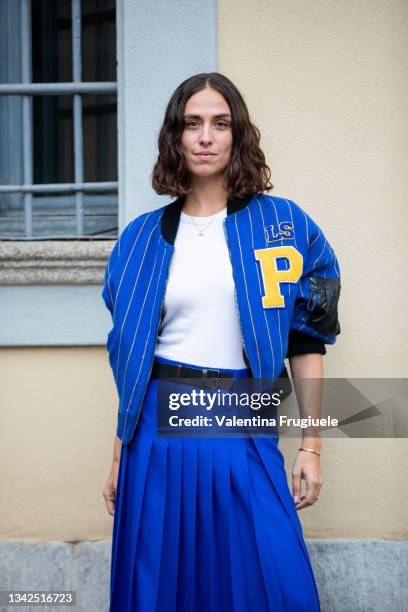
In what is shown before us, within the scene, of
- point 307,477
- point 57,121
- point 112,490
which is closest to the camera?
point 307,477

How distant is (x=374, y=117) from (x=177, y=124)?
1.03 metres

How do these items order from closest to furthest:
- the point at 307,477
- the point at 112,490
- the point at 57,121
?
the point at 307,477, the point at 112,490, the point at 57,121

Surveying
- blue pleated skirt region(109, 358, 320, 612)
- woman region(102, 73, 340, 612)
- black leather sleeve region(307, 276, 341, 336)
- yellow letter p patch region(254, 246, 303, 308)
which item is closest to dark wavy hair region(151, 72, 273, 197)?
woman region(102, 73, 340, 612)

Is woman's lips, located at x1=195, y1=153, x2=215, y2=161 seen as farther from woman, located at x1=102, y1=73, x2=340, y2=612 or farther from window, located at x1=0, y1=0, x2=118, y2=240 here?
window, located at x1=0, y1=0, x2=118, y2=240

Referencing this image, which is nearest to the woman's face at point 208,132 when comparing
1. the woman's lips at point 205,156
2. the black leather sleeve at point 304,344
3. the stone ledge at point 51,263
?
the woman's lips at point 205,156

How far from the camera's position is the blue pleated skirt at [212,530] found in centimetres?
223

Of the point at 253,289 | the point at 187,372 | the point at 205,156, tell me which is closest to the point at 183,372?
the point at 187,372

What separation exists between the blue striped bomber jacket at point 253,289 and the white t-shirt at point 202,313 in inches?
1.3

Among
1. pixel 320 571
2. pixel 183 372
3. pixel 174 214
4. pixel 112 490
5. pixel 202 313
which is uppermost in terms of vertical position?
pixel 174 214

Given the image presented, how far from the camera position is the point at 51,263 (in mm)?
3275

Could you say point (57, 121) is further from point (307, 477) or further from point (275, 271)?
point (307, 477)

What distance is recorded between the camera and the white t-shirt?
7.69 feet

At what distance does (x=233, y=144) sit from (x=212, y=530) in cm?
118

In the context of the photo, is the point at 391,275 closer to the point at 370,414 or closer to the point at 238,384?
the point at 370,414
